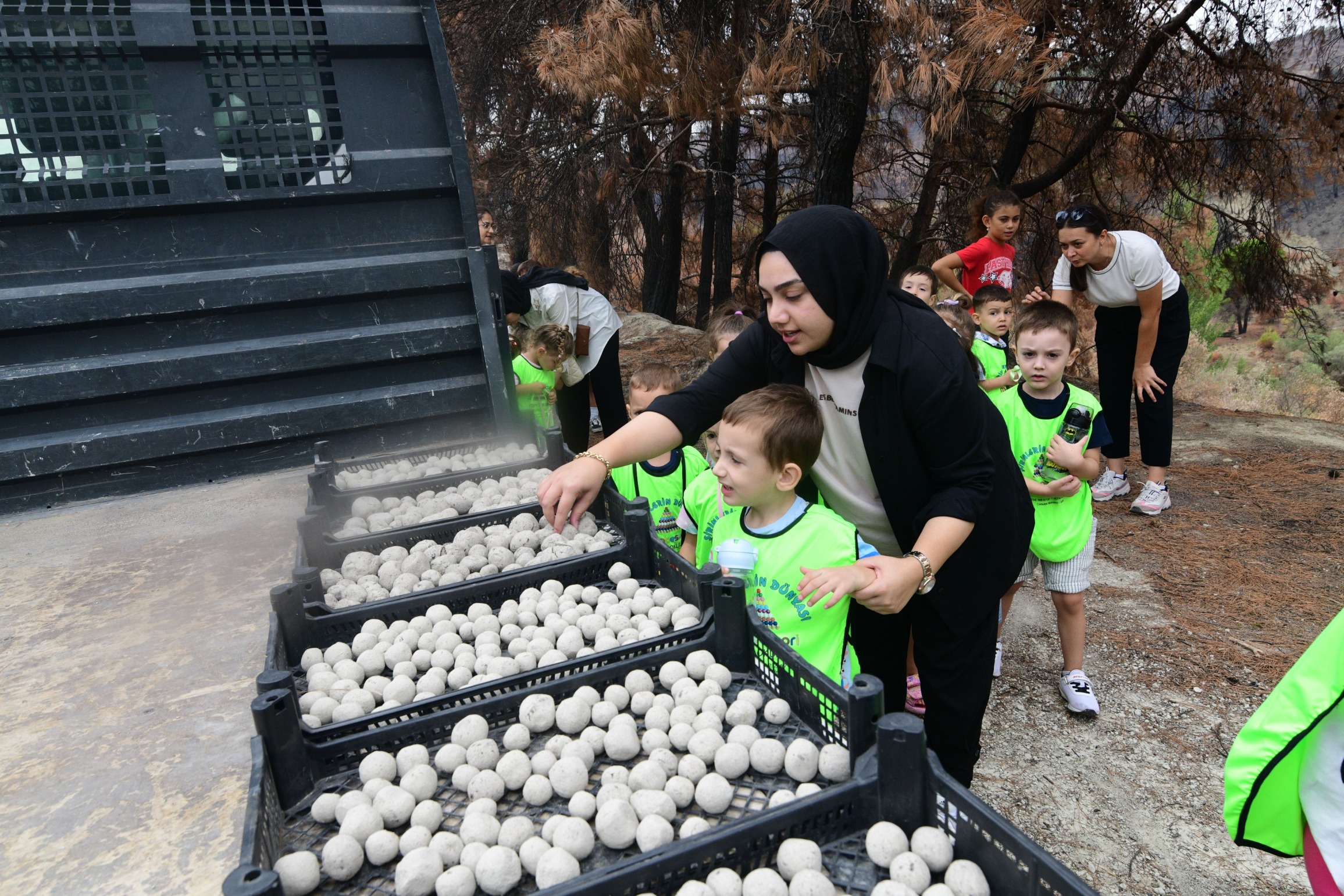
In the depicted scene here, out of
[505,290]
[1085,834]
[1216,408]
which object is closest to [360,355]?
[505,290]

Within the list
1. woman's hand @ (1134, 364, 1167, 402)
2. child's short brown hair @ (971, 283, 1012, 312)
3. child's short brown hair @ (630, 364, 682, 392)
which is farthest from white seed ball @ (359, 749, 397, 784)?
woman's hand @ (1134, 364, 1167, 402)

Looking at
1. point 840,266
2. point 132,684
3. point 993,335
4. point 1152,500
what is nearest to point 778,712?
point 840,266

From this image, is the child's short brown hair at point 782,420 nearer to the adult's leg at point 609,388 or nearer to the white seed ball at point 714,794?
the white seed ball at point 714,794

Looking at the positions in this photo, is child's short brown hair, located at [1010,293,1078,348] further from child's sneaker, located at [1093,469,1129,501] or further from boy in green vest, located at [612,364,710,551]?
child's sneaker, located at [1093,469,1129,501]

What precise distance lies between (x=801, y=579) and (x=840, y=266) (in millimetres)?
663

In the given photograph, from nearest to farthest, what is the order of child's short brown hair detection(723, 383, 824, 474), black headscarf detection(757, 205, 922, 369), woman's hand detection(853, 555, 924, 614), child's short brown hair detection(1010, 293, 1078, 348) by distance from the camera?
woman's hand detection(853, 555, 924, 614)
black headscarf detection(757, 205, 922, 369)
child's short brown hair detection(723, 383, 824, 474)
child's short brown hair detection(1010, 293, 1078, 348)

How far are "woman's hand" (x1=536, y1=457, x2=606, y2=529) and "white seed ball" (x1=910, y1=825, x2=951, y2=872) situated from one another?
0.93 meters

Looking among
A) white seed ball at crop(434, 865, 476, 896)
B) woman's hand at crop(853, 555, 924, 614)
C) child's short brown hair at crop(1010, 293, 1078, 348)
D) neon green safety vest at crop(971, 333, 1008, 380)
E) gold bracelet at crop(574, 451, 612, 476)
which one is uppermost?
child's short brown hair at crop(1010, 293, 1078, 348)

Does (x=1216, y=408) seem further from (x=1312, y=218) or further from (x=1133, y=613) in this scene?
(x=1312, y=218)

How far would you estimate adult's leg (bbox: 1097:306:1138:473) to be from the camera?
13.8ft

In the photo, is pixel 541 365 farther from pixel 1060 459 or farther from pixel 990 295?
pixel 1060 459

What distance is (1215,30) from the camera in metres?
4.98

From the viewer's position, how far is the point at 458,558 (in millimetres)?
2318

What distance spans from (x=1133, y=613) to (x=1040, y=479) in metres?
1.18
